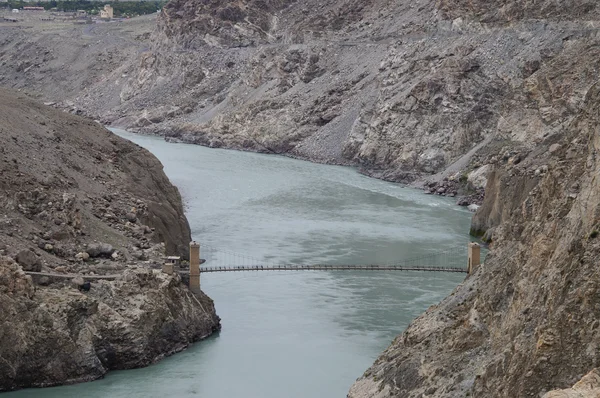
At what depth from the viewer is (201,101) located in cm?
12850

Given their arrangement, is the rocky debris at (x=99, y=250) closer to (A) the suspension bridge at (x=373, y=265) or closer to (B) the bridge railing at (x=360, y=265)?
(A) the suspension bridge at (x=373, y=265)

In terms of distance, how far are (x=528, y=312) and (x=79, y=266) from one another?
20060mm

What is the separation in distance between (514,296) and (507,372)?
3972mm

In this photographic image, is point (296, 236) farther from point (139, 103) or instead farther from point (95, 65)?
point (95, 65)

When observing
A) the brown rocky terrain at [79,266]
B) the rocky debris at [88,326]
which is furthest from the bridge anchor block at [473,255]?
the rocky debris at [88,326]

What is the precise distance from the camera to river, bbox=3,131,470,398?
38844 mm

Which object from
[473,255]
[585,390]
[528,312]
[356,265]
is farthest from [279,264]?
[585,390]

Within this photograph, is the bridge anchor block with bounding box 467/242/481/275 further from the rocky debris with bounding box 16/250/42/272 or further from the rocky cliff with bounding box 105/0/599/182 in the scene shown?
the rocky cliff with bounding box 105/0/599/182

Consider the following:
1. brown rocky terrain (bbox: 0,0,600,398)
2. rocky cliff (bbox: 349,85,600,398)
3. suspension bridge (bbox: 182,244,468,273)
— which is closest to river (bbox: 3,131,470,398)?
suspension bridge (bbox: 182,244,468,273)

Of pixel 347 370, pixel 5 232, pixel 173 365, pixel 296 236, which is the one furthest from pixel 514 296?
pixel 296 236

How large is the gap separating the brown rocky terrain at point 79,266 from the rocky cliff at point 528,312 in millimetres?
9685

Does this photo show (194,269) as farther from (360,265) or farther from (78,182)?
(360,265)

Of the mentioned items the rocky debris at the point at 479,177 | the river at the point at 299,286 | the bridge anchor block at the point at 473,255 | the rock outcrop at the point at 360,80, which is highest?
the rock outcrop at the point at 360,80

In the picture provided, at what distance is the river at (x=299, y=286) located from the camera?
127ft
